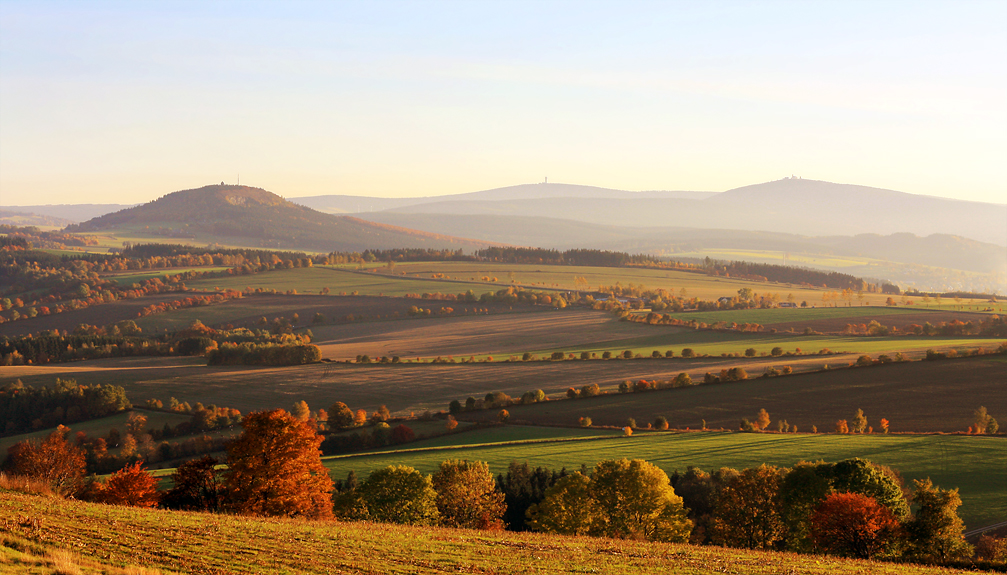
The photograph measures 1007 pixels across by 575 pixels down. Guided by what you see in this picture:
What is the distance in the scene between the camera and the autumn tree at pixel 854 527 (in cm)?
3303

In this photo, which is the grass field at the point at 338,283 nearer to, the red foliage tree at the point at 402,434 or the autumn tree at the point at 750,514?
the red foliage tree at the point at 402,434

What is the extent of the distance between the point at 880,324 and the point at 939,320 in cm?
956

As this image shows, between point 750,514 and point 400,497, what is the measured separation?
19.8 meters

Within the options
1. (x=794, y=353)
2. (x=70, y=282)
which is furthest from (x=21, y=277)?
(x=794, y=353)

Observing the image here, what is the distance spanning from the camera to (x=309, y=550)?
21.1 metres

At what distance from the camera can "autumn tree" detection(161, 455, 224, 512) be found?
36531 mm

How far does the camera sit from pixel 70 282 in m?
184

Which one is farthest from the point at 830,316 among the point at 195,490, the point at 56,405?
the point at 56,405

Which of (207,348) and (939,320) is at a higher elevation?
(939,320)

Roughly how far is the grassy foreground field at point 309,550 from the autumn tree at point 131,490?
42.0ft

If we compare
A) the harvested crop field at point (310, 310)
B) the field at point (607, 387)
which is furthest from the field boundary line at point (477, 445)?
the harvested crop field at point (310, 310)

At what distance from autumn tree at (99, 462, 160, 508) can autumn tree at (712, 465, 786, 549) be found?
30.1 meters

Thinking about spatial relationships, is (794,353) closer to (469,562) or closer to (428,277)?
(469,562)

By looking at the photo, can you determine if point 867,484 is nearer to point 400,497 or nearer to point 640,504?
point 640,504
